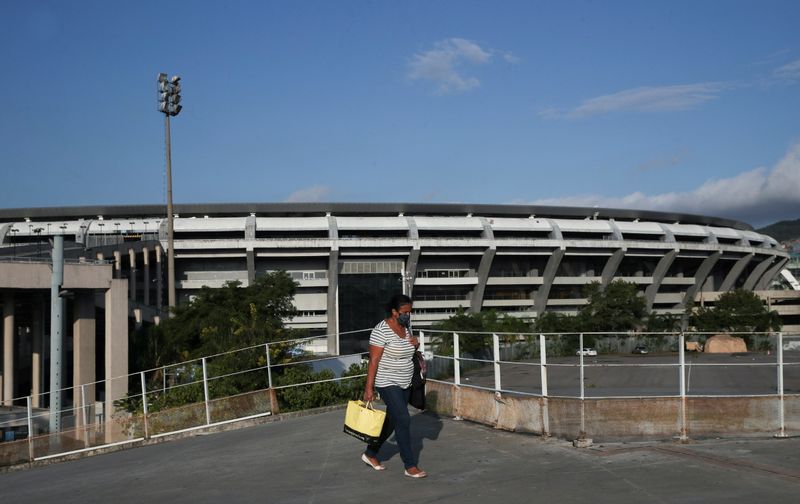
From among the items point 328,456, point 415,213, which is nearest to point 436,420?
point 328,456

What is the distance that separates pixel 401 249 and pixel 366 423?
70029mm

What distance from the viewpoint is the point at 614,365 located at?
328 inches

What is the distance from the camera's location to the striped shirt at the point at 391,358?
7359 mm

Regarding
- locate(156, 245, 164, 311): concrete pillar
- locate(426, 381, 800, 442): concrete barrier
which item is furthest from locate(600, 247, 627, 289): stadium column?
locate(426, 381, 800, 442): concrete barrier

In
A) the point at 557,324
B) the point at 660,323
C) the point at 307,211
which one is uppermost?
the point at 307,211

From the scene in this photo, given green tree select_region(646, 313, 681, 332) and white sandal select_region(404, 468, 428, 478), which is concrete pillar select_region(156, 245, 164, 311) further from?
white sandal select_region(404, 468, 428, 478)

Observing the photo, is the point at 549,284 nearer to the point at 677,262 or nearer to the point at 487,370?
the point at 677,262

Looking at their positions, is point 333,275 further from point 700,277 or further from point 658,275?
point 700,277

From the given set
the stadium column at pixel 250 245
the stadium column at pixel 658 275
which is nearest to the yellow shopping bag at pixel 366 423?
the stadium column at pixel 250 245

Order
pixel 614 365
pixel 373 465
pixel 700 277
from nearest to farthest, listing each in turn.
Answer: pixel 373 465
pixel 614 365
pixel 700 277

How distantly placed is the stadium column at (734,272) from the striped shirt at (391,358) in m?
94.1

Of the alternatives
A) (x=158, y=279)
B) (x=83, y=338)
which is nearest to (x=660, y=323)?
(x=158, y=279)

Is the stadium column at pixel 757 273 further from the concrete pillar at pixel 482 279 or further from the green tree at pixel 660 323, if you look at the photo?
the concrete pillar at pixel 482 279

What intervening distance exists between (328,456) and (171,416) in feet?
17.7
